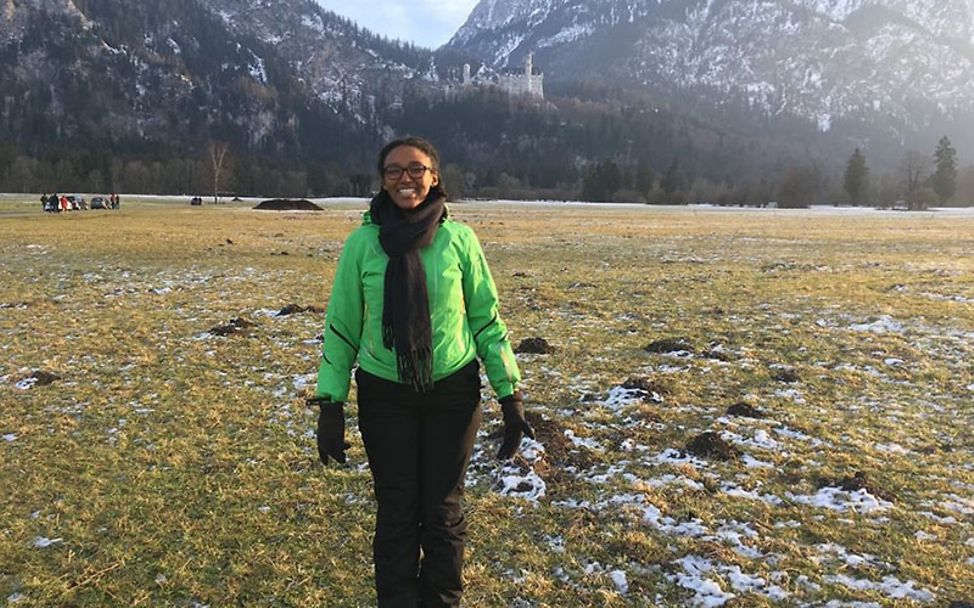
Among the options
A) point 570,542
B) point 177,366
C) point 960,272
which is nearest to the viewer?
point 570,542

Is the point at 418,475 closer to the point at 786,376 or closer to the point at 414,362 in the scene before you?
the point at 414,362

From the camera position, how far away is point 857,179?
113688mm

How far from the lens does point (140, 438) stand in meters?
7.23

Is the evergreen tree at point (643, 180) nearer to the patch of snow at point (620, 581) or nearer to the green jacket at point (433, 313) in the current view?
the patch of snow at point (620, 581)

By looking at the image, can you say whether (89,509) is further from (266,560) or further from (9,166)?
(9,166)

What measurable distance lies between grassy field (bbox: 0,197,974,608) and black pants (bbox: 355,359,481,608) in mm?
606

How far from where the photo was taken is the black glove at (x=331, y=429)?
3.90m

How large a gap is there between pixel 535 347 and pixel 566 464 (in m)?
4.68

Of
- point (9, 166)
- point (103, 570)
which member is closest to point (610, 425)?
point (103, 570)

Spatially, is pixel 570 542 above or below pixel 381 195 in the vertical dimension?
below

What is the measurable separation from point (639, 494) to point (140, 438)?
19.0ft

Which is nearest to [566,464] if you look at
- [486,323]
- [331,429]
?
[486,323]

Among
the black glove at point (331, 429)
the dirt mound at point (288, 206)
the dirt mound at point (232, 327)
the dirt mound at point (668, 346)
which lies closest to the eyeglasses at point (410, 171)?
the black glove at point (331, 429)

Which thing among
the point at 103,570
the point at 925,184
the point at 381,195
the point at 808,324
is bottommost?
the point at 103,570
